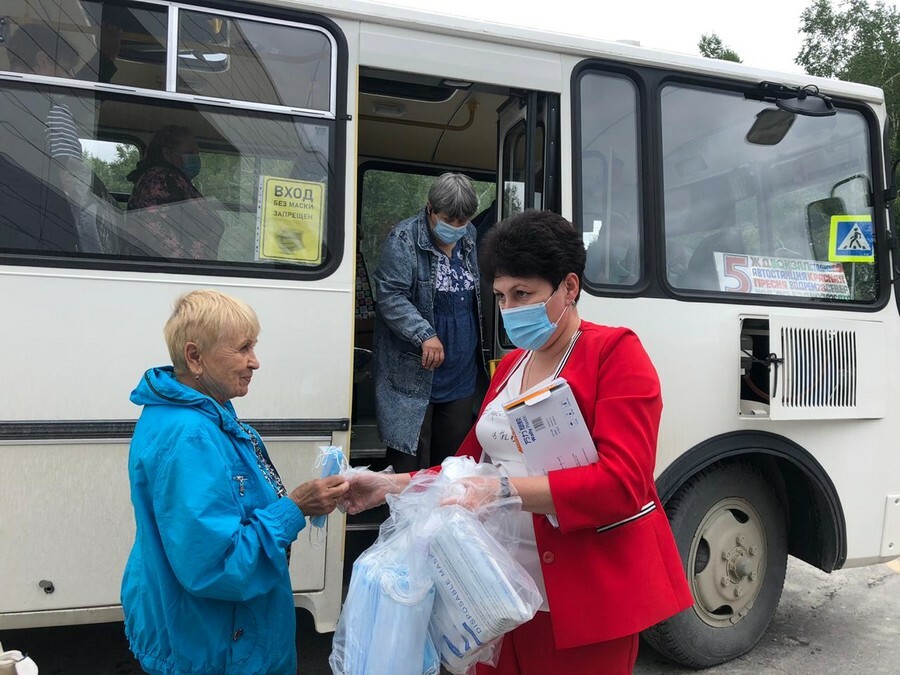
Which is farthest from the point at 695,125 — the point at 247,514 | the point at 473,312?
the point at 247,514

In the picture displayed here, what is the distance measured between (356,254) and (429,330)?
1.92 ft

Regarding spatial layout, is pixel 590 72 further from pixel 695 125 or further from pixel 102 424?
pixel 102 424

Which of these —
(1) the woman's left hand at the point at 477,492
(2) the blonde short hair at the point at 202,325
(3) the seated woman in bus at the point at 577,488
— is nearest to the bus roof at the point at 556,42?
(3) the seated woman in bus at the point at 577,488

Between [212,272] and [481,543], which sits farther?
[212,272]

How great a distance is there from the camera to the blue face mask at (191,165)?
240cm

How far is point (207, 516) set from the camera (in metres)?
1.37

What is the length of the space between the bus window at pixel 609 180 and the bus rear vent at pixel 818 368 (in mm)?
770

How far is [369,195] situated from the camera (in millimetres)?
Result: 4547

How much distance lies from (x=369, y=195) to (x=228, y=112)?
2.17m

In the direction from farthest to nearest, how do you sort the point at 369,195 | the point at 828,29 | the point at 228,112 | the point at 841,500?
the point at 828,29
the point at 369,195
the point at 841,500
the point at 228,112

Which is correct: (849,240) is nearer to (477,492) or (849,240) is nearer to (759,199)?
(759,199)

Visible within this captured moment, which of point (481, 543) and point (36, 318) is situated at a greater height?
point (36, 318)

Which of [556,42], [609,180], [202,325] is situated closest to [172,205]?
[202,325]

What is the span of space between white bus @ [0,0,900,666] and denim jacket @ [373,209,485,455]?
0.76 ft
